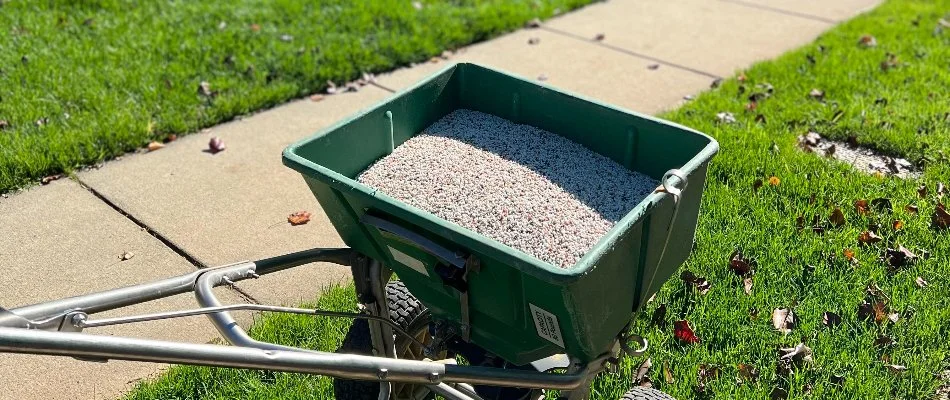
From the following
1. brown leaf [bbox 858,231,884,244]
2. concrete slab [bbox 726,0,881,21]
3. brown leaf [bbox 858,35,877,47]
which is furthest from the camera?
concrete slab [bbox 726,0,881,21]

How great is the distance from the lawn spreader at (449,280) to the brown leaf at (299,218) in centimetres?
131

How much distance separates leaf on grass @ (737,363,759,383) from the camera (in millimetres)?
3086

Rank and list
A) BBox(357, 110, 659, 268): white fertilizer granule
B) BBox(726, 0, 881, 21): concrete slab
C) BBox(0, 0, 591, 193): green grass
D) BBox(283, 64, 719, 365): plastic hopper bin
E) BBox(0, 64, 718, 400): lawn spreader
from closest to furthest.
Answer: BBox(0, 64, 718, 400): lawn spreader
BBox(283, 64, 719, 365): plastic hopper bin
BBox(357, 110, 659, 268): white fertilizer granule
BBox(0, 0, 591, 193): green grass
BBox(726, 0, 881, 21): concrete slab

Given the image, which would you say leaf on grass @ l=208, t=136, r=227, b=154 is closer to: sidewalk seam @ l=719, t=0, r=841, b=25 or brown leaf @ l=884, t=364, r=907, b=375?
brown leaf @ l=884, t=364, r=907, b=375

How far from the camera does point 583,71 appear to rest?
5.72 metres

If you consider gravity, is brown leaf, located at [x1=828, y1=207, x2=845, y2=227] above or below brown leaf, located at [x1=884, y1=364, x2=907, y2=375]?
below

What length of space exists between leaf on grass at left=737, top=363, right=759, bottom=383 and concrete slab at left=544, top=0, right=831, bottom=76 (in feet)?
10.1

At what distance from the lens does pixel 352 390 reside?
107 inches

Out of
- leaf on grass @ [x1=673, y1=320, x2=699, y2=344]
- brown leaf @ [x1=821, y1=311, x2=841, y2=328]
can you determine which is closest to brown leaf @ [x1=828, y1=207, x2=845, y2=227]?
A: brown leaf @ [x1=821, y1=311, x2=841, y2=328]

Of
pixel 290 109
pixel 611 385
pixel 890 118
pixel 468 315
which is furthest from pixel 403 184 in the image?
pixel 890 118

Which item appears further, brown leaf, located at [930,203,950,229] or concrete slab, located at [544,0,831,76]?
concrete slab, located at [544,0,831,76]

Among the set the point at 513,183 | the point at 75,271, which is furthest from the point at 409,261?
the point at 75,271

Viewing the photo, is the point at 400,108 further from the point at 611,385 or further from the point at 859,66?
the point at 859,66

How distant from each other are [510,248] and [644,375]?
1.45 m
